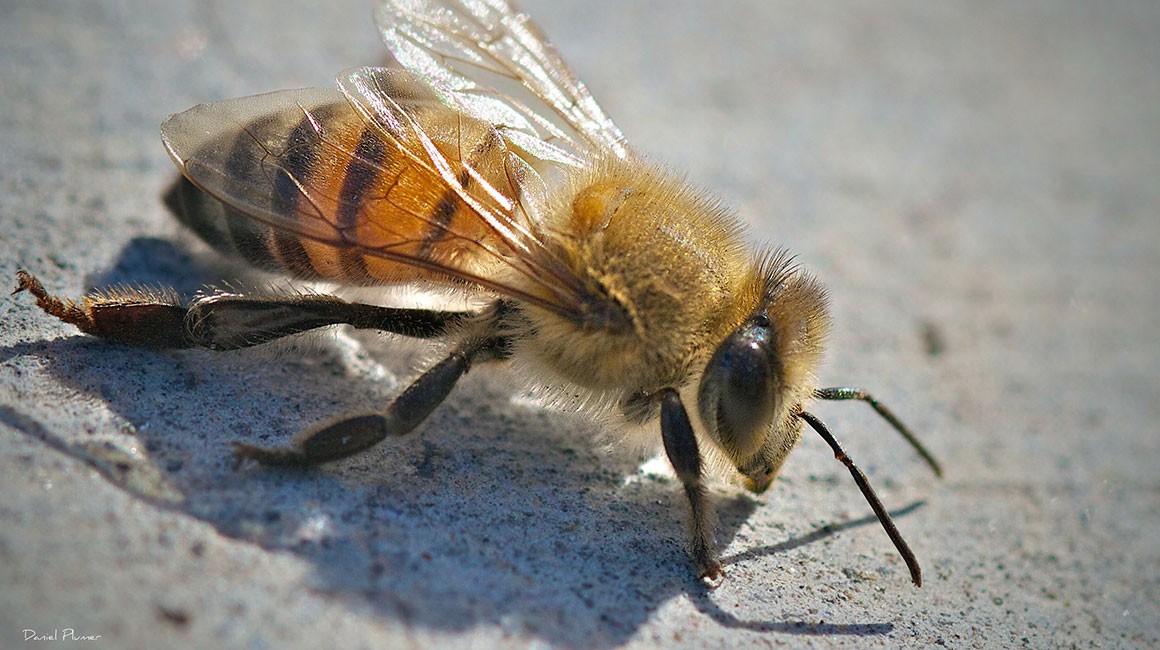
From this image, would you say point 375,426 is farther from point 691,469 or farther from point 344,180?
point 691,469

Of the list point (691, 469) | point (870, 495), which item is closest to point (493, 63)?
point (691, 469)

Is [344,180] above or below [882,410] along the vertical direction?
below

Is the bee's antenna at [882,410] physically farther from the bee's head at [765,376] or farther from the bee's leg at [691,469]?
the bee's leg at [691,469]

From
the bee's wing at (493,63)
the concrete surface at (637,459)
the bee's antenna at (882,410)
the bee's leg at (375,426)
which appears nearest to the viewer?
the concrete surface at (637,459)

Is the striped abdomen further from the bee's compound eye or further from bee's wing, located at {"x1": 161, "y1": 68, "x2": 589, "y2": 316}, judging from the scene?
the bee's compound eye

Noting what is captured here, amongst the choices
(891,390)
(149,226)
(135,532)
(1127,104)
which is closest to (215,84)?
(149,226)

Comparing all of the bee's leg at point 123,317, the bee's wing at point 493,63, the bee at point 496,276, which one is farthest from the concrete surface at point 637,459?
the bee's wing at point 493,63
